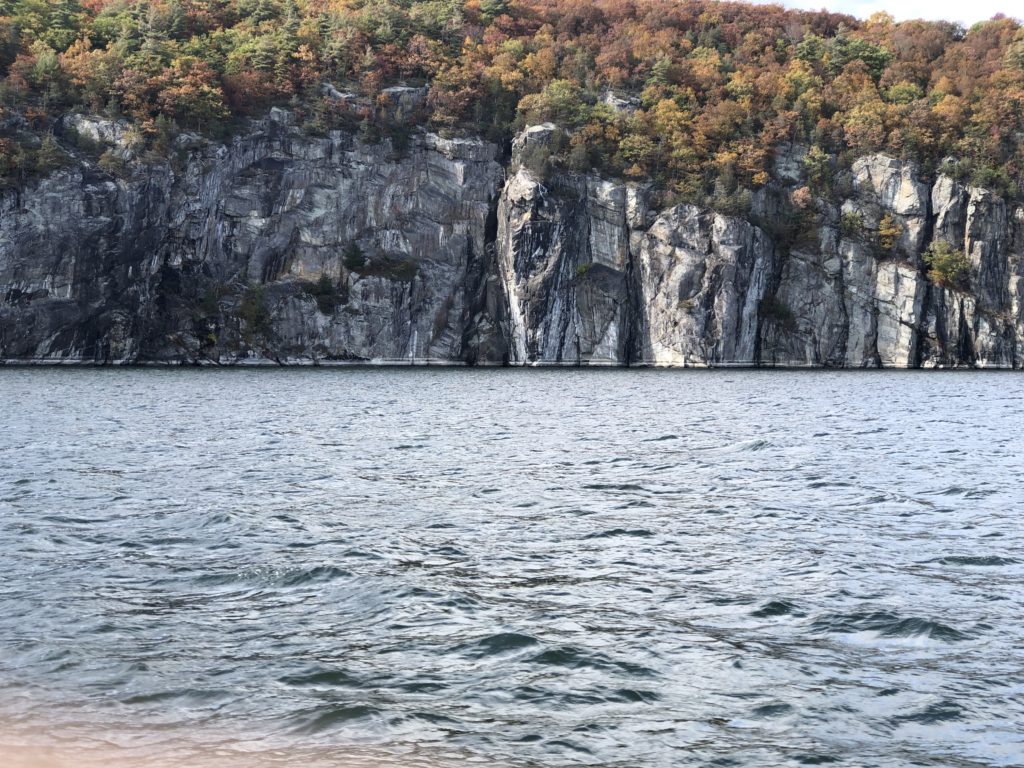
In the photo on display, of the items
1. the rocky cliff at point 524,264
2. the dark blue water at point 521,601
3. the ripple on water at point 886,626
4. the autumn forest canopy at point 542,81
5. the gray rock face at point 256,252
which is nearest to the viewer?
the dark blue water at point 521,601

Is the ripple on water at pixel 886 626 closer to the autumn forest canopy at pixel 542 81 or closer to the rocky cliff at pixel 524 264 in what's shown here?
the rocky cliff at pixel 524 264

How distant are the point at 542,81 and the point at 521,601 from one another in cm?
10888

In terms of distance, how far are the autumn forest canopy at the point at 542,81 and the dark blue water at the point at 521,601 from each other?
75.5 metres

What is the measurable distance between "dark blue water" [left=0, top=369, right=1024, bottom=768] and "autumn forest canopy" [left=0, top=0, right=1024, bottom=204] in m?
75.5

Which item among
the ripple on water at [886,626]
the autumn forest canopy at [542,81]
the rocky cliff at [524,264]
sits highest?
the autumn forest canopy at [542,81]

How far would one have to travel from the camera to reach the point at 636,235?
103750mm

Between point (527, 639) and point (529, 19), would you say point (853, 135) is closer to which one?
point (529, 19)

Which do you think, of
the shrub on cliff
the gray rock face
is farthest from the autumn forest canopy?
the shrub on cliff

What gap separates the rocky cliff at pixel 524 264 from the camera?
95000 millimetres

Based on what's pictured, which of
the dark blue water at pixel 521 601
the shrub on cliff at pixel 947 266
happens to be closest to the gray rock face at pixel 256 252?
the shrub on cliff at pixel 947 266

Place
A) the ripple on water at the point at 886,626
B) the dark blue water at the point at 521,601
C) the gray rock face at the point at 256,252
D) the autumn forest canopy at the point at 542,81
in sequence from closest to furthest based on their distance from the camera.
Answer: the dark blue water at the point at 521,601 < the ripple on water at the point at 886,626 < the gray rock face at the point at 256,252 < the autumn forest canopy at the point at 542,81

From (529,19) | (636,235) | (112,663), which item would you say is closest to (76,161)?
(636,235)

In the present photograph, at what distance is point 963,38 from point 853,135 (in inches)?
1456

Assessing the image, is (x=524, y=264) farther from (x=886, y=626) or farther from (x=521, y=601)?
(x=886, y=626)
